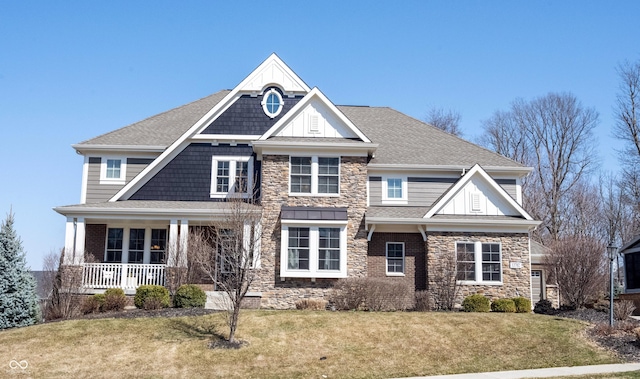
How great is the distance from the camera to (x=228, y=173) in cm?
2639

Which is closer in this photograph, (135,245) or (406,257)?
(406,257)

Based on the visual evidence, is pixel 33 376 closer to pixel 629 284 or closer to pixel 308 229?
pixel 308 229

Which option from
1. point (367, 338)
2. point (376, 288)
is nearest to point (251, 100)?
point (376, 288)

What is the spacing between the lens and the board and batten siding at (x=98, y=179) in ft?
89.4

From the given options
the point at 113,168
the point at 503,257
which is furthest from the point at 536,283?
the point at 113,168

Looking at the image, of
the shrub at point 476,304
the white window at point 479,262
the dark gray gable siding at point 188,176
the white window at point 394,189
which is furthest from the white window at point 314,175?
the shrub at point 476,304

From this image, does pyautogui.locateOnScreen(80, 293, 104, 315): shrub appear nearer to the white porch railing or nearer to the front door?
the white porch railing

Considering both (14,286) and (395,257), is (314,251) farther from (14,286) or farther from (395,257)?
(14,286)

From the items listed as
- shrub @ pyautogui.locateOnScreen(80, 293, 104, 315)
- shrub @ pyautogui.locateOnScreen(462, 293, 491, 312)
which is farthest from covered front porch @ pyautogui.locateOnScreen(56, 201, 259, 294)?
shrub @ pyautogui.locateOnScreen(462, 293, 491, 312)

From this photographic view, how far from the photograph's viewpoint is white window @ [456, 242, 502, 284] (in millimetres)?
24422

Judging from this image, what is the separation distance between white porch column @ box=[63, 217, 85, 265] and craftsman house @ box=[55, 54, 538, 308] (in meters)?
0.05

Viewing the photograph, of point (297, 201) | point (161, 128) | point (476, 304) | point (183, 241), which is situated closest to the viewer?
point (476, 304)

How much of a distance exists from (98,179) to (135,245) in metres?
3.48

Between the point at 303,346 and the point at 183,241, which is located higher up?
the point at 183,241
